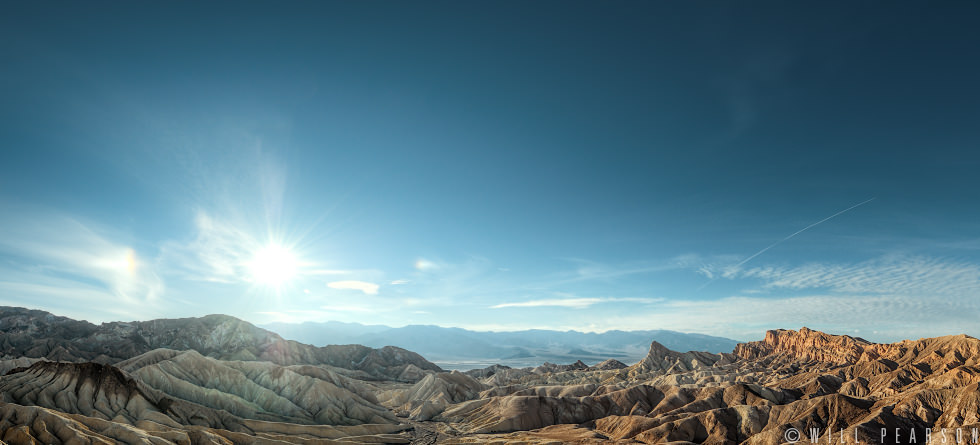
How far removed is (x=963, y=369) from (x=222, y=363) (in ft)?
754

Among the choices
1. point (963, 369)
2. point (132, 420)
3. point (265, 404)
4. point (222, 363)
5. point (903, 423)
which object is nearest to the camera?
point (903, 423)

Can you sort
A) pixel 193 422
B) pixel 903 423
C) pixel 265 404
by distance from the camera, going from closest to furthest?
pixel 903 423
pixel 193 422
pixel 265 404

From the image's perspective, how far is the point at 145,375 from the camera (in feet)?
443

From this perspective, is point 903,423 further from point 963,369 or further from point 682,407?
point 963,369

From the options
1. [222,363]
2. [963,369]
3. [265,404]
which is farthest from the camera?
[222,363]

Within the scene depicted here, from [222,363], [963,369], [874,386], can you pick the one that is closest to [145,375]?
[222,363]

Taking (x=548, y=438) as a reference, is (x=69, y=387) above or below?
above

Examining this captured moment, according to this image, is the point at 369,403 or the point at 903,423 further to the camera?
the point at 369,403

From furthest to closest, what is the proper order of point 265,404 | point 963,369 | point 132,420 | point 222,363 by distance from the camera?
1. point 222,363
2. point 265,404
3. point 963,369
4. point 132,420

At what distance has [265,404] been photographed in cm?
14562

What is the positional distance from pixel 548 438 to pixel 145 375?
388 feet

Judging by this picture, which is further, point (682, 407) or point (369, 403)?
point (369, 403)

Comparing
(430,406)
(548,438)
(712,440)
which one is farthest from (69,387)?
(712,440)

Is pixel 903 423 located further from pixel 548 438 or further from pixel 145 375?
pixel 145 375
